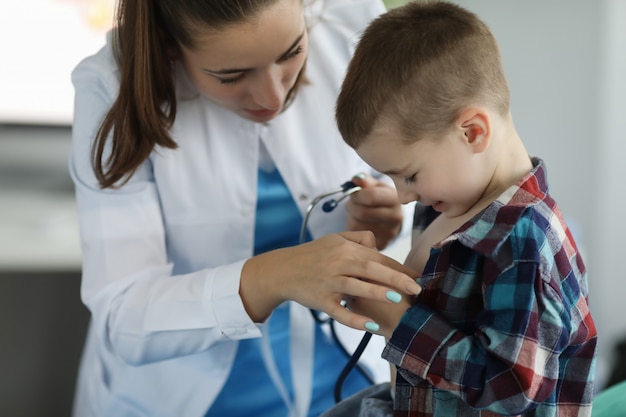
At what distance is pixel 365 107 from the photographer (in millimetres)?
938

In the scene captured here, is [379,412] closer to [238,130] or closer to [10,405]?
[238,130]

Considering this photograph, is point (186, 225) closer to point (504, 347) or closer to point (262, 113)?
point (262, 113)

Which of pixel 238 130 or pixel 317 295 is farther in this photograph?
pixel 238 130

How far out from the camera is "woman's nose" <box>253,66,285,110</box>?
115 centimetres

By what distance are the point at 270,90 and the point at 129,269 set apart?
360 mm

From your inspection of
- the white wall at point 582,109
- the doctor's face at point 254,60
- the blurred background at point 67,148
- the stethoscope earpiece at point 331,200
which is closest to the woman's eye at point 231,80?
the doctor's face at point 254,60

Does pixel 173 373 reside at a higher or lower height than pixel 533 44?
lower

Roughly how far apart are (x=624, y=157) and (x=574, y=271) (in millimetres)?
2017

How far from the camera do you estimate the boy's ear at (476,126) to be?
91 centimetres

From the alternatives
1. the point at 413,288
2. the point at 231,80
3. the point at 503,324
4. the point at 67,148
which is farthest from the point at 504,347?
the point at 67,148

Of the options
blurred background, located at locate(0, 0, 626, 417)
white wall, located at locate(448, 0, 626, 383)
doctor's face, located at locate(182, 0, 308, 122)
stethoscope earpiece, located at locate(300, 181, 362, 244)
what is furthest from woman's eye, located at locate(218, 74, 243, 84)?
white wall, located at locate(448, 0, 626, 383)

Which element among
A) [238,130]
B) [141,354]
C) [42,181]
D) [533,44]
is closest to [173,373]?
[141,354]

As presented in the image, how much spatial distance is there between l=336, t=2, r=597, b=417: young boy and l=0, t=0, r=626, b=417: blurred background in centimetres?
86

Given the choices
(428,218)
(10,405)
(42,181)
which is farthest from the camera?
(42,181)
